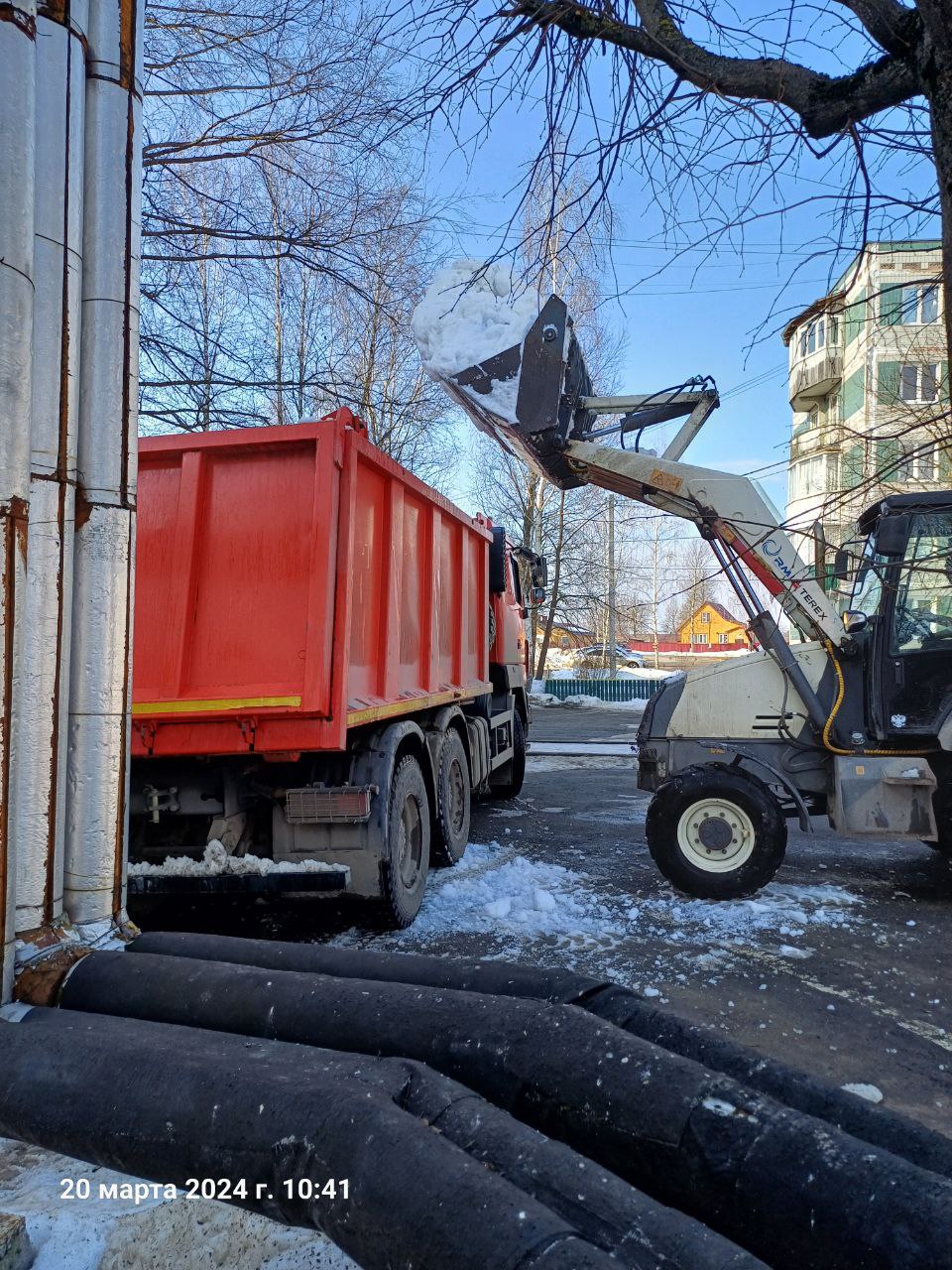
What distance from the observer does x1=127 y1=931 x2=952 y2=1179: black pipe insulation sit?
1.53 m

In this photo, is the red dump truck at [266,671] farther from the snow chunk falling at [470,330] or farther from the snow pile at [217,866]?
the snow chunk falling at [470,330]

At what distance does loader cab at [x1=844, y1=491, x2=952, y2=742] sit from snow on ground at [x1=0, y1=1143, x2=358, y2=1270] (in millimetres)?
5205

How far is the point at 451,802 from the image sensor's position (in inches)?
278

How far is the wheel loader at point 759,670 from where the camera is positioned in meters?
6.06

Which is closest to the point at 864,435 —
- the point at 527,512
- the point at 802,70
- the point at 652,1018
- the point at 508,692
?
the point at 802,70

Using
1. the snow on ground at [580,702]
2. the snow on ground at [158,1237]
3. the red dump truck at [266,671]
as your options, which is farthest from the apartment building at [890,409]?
the snow on ground at [580,702]

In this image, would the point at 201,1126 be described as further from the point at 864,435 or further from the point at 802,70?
the point at 802,70

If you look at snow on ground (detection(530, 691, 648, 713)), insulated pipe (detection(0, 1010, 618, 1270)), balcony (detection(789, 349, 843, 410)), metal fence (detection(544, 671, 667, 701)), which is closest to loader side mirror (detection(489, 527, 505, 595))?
insulated pipe (detection(0, 1010, 618, 1270))

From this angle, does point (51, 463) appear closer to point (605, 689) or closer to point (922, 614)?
point (922, 614)

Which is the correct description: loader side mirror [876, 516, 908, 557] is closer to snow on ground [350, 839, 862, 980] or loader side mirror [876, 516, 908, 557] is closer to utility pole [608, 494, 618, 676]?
snow on ground [350, 839, 862, 980]

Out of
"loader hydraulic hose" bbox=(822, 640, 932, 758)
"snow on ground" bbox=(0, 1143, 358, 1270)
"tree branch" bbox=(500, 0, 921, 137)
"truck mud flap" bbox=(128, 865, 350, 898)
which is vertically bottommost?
"snow on ground" bbox=(0, 1143, 358, 1270)

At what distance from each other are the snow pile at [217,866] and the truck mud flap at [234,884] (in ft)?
0.05

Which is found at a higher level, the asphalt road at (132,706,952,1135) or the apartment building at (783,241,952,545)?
the apartment building at (783,241,952,545)

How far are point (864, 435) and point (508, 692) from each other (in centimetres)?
717
